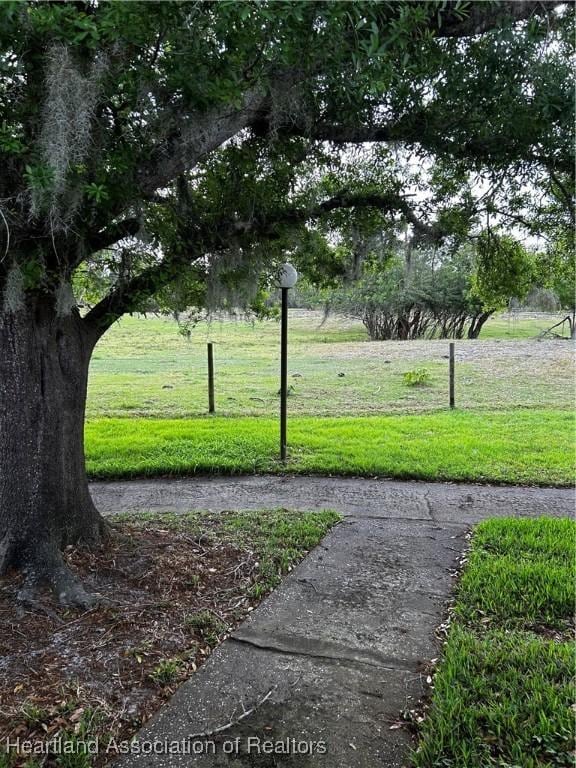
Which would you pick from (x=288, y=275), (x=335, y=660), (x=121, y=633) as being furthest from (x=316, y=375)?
(x=335, y=660)

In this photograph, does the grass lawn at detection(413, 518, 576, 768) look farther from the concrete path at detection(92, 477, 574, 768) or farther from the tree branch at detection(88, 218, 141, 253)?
the tree branch at detection(88, 218, 141, 253)

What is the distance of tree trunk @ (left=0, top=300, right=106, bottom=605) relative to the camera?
3.32 meters

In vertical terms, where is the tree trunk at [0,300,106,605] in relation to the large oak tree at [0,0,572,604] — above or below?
below

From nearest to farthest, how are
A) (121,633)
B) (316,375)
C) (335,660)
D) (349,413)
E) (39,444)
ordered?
(335,660) < (121,633) < (39,444) < (349,413) < (316,375)

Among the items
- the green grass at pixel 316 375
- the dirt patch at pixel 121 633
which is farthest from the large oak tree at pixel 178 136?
A: the green grass at pixel 316 375

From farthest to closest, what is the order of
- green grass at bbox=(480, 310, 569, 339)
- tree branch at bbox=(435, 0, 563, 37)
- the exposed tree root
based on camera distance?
green grass at bbox=(480, 310, 569, 339) → the exposed tree root → tree branch at bbox=(435, 0, 563, 37)

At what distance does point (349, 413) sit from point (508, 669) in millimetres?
7371

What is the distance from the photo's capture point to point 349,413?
9.81 m

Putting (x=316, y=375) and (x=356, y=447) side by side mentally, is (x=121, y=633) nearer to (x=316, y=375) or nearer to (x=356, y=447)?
(x=356, y=447)

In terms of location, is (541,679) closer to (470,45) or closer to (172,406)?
(470,45)

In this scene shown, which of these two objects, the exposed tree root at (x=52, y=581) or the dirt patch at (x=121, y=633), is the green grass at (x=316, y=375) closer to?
the dirt patch at (x=121, y=633)

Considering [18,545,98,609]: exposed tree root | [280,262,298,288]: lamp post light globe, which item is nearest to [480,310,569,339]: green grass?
[280,262,298,288]: lamp post light globe

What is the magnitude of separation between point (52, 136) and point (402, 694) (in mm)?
2715

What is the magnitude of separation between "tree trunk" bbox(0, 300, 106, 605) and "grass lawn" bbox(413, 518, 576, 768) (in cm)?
204
